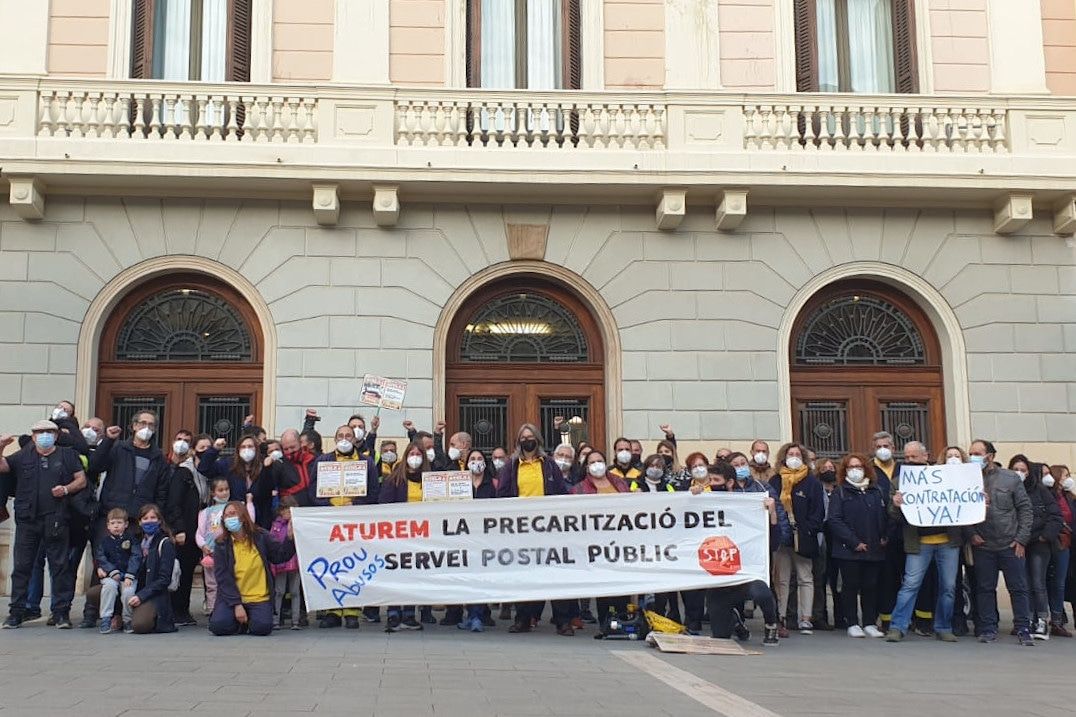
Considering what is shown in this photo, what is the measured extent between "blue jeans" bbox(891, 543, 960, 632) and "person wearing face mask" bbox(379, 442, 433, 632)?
468cm

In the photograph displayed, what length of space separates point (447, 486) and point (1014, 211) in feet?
29.5

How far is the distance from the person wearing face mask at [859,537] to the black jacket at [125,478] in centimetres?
663

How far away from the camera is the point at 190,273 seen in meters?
14.5

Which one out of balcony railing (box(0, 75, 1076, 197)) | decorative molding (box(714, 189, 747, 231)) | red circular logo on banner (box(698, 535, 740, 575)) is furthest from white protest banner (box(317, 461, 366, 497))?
decorative molding (box(714, 189, 747, 231))

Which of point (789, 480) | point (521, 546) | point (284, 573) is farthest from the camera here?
point (789, 480)

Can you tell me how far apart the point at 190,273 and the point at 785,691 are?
1027cm

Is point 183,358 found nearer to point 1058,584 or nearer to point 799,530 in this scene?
point 799,530

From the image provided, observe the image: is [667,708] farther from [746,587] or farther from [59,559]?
[59,559]

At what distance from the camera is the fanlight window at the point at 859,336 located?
15.0m

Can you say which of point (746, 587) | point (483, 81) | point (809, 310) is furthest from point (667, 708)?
point (483, 81)

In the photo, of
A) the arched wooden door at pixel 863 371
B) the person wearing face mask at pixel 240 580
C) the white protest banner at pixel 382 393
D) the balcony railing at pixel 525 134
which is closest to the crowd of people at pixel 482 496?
the person wearing face mask at pixel 240 580

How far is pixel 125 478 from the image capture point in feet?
34.1


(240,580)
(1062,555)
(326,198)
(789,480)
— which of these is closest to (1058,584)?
(1062,555)

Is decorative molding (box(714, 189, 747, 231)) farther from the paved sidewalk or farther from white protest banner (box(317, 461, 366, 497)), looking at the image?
white protest banner (box(317, 461, 366, 497))
